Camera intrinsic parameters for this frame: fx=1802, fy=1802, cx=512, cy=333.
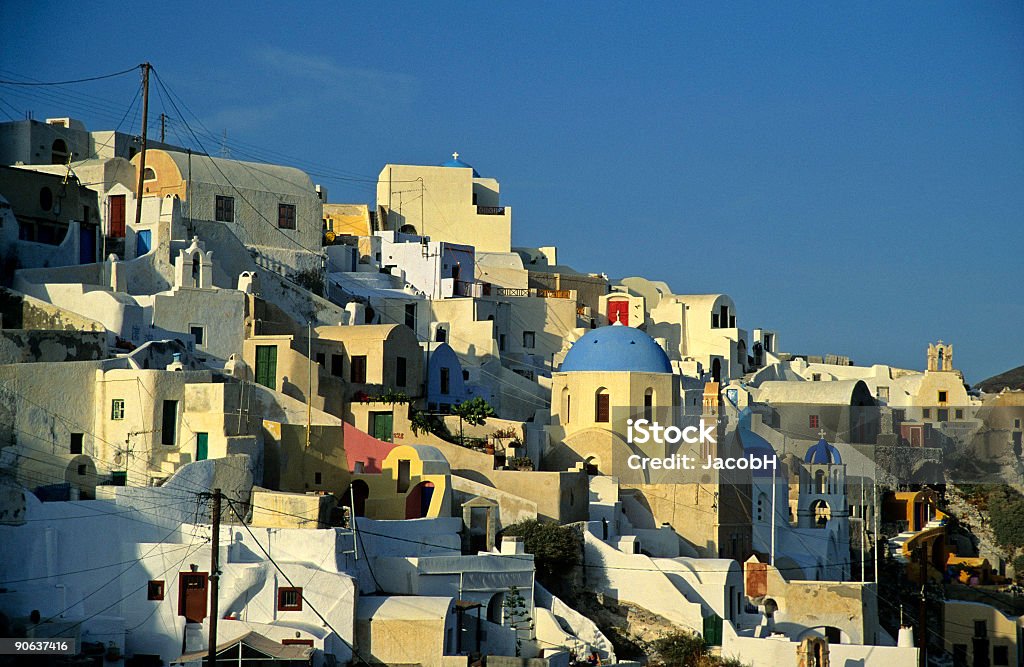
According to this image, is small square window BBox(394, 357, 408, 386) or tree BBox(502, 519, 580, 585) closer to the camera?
tree BBox(502, 519, 580, 585)

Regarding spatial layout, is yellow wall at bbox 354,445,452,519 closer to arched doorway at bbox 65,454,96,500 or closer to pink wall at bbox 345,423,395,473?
pink wall at bbox 345,423,395,473

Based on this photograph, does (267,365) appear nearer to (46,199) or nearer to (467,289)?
(46,199)

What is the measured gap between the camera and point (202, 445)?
122ft

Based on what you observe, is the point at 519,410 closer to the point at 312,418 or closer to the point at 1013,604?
the point at 312,418

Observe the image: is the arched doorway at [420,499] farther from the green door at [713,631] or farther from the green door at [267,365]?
the green door at [713,631]

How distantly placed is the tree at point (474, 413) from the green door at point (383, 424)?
2.21 meters

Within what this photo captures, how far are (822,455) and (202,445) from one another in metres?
22.7

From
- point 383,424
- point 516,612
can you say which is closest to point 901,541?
point 383,424

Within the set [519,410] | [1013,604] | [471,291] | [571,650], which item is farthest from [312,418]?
[1013,604]

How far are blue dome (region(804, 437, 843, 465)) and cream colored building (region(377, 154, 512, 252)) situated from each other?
1740 cm

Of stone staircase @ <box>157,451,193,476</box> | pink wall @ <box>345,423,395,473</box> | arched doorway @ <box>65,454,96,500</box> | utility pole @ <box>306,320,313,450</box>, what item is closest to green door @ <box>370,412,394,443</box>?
utility pole @ <box>306,320,313,450</box>

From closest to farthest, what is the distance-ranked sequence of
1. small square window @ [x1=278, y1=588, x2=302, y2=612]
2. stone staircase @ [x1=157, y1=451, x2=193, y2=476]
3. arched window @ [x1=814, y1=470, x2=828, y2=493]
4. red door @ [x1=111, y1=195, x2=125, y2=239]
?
1. small square window @ [x1=278, y1=588, x2=302, y2=612]
2. stone staircase @ [x1=157, y1=451, x2=193, y2=476]
3. red door @ [x1=111, y1=195, x2=125, y2=239]
4. arched window @ [x1=814, y1=470, x2=828, y2=493]

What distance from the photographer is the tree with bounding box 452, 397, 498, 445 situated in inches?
1788

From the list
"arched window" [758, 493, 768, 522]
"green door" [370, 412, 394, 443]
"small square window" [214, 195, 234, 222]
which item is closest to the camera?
"green door" [370, 412, 394, 443]
